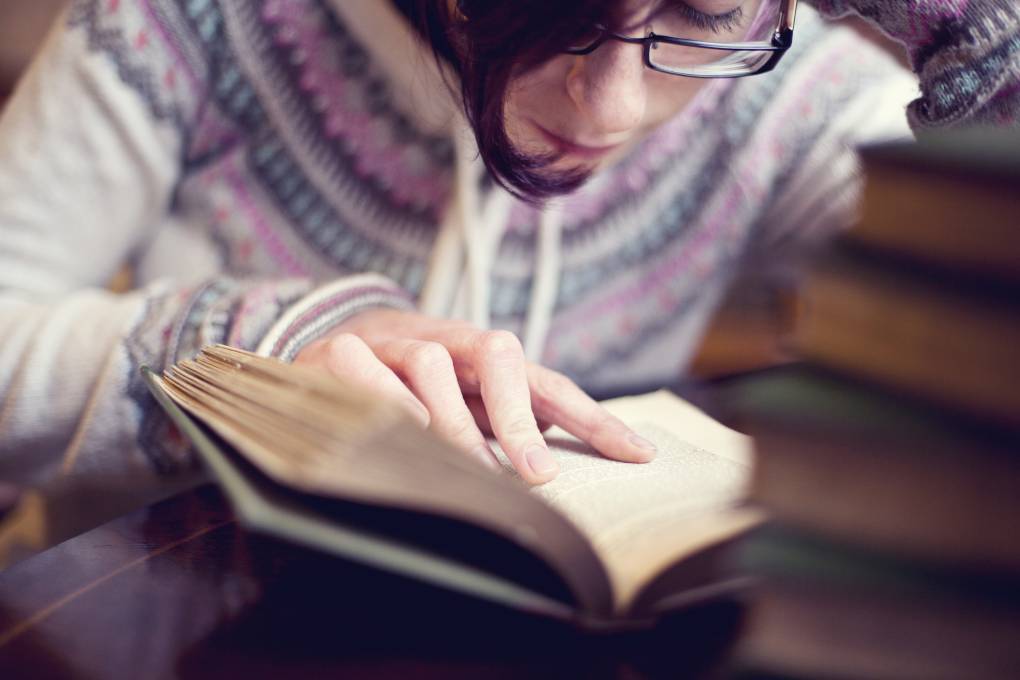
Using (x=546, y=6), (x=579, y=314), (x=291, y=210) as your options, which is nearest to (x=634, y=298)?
(x=579, y=314)

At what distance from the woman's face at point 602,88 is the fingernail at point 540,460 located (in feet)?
0.79

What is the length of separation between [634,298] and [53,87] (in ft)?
2.07

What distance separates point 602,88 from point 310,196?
0.39 m

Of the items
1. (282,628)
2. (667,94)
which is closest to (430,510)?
(282,628)

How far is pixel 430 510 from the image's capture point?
0.25 meters

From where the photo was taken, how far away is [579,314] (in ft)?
2.99

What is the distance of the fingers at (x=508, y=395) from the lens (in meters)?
0.41

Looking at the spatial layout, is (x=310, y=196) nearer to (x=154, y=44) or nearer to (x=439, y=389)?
(x=154, y=44)

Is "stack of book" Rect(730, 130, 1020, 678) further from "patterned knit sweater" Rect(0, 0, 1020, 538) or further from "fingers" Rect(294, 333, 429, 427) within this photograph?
"patterned knit sweater" Rect(0, 0, 1020, 538)

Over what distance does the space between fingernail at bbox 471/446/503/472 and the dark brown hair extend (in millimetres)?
212

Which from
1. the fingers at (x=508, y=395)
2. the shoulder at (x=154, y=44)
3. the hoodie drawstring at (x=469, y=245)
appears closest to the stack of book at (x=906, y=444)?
the fingers at (x=508, y=395)

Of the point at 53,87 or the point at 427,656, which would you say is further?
the point at 53,87

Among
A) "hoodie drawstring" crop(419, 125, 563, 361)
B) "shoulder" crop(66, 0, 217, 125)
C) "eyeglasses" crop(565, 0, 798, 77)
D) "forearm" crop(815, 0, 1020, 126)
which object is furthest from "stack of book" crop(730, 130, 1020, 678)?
"shoulder" crop(66, 0, 217, 125)

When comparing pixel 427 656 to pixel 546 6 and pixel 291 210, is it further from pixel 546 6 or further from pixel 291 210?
pixel 291 210
